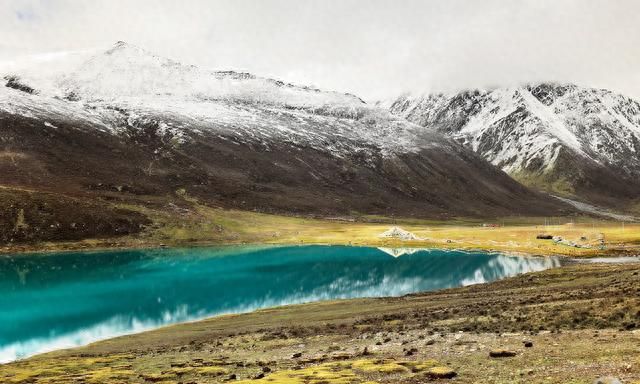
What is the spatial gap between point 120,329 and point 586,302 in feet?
158

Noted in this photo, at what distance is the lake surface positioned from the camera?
63.3m

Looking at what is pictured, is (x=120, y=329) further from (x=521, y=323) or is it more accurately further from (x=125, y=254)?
(x=125, y=254)

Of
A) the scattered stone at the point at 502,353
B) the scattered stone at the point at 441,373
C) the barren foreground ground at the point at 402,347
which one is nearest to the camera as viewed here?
the scattered stone at the point at 441,373

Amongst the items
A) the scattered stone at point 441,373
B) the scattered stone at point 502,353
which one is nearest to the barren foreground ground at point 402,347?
the scattered stone at point 441,373

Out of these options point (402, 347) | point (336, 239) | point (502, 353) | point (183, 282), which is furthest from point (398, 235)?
point (502, 353)

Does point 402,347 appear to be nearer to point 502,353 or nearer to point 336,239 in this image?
point 502,353

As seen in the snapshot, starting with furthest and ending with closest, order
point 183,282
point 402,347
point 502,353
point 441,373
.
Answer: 1. point 183,282
2. point 402,347
3. point 502,353
4. point 441,373

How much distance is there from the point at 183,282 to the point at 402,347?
70.9 m

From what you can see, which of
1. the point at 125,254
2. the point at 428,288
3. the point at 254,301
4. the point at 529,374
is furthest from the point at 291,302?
the point at 125,254

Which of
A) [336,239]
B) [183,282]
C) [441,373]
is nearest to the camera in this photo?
[441,373]

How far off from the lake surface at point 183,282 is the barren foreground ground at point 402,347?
13.8 m

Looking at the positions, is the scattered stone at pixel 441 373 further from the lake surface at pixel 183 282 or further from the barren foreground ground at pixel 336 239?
the barren foreground ground at pixel 336 239

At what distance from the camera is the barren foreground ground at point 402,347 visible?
23.3 metres

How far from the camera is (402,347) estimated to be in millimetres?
32531
